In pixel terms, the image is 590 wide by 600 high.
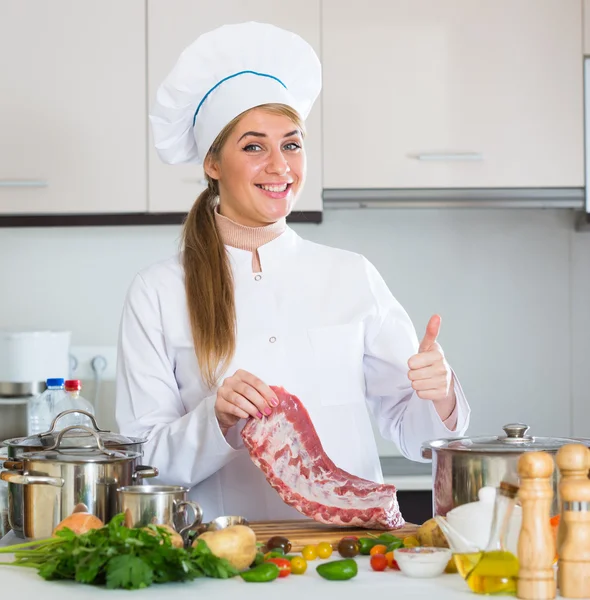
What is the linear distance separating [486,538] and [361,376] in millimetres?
856

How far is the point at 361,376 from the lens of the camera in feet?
6.30

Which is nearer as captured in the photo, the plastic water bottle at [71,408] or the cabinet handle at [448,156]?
the plastic water bottle at [71,408]

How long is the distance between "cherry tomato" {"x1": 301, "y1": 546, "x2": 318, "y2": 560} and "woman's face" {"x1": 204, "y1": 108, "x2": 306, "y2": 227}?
0.80m

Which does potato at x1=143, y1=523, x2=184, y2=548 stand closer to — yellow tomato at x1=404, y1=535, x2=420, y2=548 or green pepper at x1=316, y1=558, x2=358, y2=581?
green pepper at x1=316, y1=558, x2=358, y2=581

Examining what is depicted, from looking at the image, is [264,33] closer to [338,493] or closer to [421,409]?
[421,409]

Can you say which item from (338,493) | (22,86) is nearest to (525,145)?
(22,86)

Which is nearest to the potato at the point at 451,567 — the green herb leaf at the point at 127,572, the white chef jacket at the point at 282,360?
→ the green herb leaf at the point at 127,572

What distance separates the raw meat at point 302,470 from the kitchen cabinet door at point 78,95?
1.49m

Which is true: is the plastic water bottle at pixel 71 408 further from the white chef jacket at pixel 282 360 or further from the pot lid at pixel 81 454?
the pot lid at pixel 81 454

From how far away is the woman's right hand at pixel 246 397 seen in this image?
149 cm

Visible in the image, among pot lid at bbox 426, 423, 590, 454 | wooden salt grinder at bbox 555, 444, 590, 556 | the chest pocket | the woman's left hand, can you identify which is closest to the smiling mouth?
the chest pocket

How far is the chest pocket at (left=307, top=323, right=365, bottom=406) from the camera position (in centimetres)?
186

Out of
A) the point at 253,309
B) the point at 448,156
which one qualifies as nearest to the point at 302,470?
the point at 253,309

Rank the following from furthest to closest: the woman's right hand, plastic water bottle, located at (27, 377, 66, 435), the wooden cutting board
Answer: plastic water bottle, located at (27, 377, 66, 435) → the woman's right hand → the wooden cutting board
